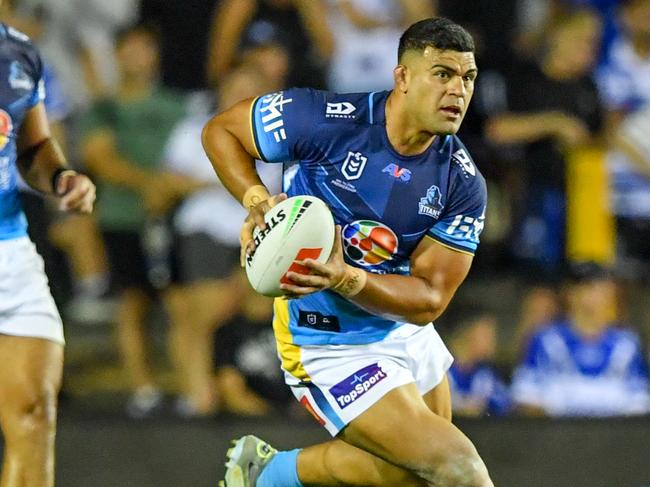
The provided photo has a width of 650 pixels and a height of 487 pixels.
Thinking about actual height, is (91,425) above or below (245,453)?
below

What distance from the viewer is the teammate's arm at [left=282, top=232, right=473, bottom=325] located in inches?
157

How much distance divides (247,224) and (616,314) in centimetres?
372

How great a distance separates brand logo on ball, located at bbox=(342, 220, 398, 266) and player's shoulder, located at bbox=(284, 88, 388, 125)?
37 cm

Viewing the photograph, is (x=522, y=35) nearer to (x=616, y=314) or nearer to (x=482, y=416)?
(x=616, y=314)

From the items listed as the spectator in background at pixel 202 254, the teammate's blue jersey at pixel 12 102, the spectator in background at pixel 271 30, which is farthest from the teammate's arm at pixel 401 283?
the spectator in background at pixel 271 30

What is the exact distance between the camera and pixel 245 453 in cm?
518

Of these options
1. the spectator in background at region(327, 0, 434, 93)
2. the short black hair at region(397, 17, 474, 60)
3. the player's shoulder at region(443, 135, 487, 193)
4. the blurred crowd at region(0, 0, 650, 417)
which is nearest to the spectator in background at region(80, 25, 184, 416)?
the blurred crowd at region(0, 0, 650, 417)

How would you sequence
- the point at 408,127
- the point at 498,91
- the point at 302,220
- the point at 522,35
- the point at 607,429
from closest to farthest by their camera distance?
the point at 302,220 < the point at 408,127 < the point at 607,429 < the point at 498,91 < the point at 522,35

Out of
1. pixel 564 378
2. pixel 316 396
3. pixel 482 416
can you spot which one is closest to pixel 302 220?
pixel 316 396

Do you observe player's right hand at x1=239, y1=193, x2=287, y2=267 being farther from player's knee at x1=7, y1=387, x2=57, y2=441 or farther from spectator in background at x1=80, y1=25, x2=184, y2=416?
spectator in background at x1=80, y1=25, x2=184, y2=416

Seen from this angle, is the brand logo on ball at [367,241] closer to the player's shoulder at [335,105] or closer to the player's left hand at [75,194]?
the player's shoulder at [335,105]

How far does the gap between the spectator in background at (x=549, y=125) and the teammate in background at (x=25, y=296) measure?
357 centimetres

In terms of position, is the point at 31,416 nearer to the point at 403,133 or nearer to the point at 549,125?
the point at 403,133

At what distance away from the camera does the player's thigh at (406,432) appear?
14.1ft
